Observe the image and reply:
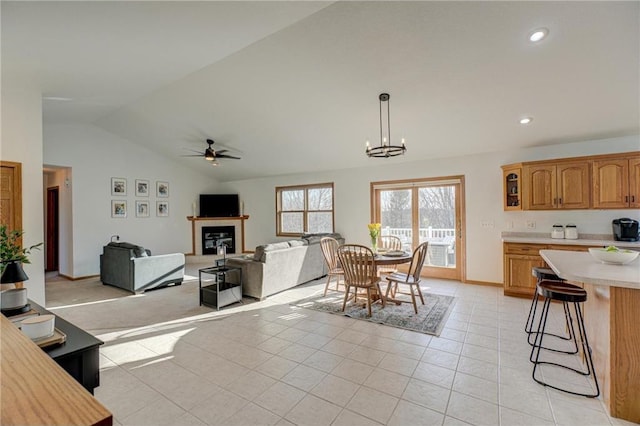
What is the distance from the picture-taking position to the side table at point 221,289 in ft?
13.6

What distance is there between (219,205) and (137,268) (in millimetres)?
3779

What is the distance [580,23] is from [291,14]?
8.46ft

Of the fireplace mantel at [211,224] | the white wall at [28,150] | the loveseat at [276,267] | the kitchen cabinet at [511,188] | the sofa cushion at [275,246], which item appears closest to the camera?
the white wall at [28,150]

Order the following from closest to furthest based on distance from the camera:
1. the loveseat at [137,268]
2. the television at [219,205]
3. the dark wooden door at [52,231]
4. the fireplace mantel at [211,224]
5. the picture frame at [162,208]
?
the loveseat at [137,268] → the dark wooden door at [52,231] → the picture frame at [162,208] → the fireplace mantel at [211,224] → the television at [219,205]

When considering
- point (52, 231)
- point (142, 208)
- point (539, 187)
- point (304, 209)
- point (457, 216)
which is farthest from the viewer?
point (304, 209)

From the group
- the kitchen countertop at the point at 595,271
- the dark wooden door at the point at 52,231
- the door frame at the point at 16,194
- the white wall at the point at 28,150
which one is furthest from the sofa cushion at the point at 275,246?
the dark wooden door at the point at 52,231

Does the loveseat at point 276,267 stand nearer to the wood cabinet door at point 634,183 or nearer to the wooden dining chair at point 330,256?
the wooden dining chair at point 330,256

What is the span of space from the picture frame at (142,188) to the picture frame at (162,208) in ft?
1.26

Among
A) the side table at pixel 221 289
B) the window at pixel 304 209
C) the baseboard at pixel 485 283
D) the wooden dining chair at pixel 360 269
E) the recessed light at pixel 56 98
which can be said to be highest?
the recessed light at pixel 56 98

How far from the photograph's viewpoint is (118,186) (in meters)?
6.75

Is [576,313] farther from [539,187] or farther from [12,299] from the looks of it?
[12,299]

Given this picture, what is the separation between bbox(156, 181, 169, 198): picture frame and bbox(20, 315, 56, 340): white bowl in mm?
6960

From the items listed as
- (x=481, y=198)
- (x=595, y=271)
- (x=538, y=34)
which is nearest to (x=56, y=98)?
(x=538, y=34)

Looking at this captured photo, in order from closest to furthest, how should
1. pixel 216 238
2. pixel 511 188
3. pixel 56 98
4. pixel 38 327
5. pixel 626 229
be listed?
1. pixel 38 327
2. pixel 626 229
3. pixel 56 98
4. pixel 511 188
5. pixel 216 238
